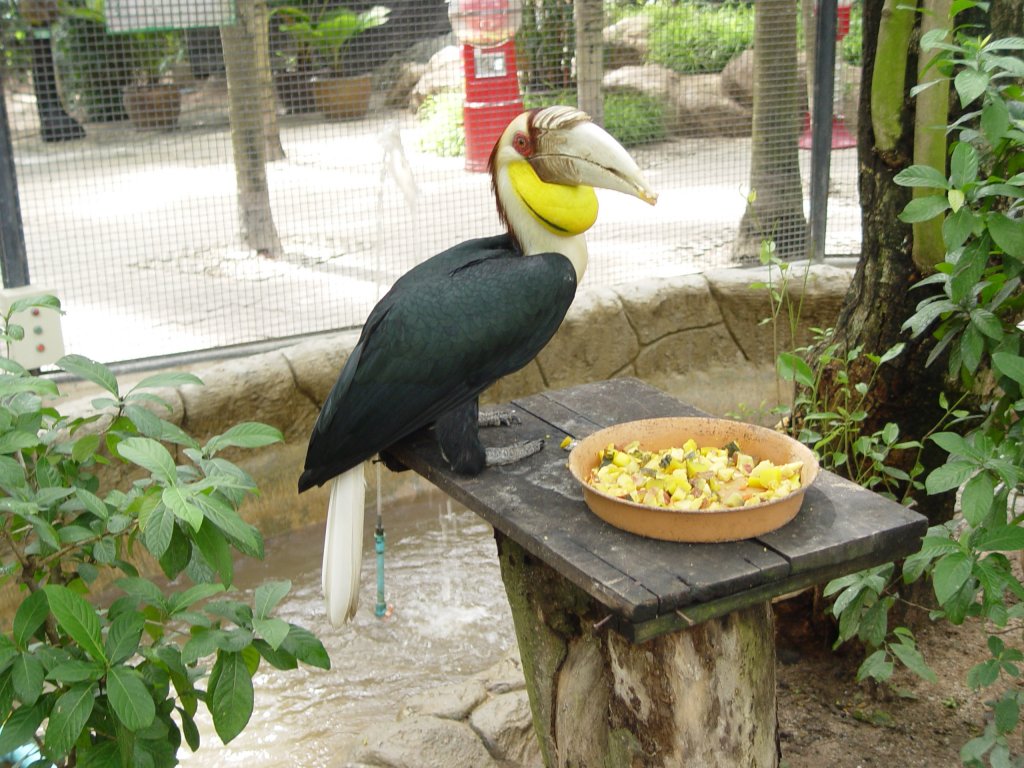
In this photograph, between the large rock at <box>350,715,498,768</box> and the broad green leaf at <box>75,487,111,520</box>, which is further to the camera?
the large rock at <box>350,715,498,768</box>

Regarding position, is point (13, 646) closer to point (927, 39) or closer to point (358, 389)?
point (358, 389)

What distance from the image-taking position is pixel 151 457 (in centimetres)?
164

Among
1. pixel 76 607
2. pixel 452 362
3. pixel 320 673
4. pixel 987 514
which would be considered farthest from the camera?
pixel 320 673

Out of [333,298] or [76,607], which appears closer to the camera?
[76,607]

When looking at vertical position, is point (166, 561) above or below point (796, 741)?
above

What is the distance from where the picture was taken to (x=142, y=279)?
5.61m

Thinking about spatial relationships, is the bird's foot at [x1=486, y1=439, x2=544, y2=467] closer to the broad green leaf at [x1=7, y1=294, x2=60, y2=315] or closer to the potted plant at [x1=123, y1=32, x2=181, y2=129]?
the broad green leaf at [x1=7, y1=294, x2=60, y2=315]

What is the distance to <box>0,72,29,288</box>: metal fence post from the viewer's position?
11.9 ft

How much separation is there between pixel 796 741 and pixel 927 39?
1.45 metres

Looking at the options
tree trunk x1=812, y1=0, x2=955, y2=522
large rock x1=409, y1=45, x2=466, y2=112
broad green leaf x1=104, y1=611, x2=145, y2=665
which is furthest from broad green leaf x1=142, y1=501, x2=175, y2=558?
large rock x1=409, y1=45, x2=466, y2=112

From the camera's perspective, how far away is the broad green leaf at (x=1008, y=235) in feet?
6.02

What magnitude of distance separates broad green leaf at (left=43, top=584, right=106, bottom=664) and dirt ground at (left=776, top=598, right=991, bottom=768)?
1.43 metres

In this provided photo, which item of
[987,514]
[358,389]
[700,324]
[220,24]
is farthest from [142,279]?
[987,514]

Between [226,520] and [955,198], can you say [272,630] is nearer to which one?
[226,520]
